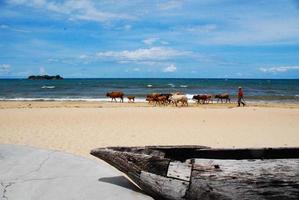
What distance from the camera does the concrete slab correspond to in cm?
413

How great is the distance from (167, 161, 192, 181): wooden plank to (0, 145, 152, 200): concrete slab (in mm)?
402

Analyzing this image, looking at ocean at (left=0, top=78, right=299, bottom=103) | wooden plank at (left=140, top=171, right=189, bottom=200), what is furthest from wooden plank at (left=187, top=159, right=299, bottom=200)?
ocean at (left=0, top=78, right=299, bottom=103)

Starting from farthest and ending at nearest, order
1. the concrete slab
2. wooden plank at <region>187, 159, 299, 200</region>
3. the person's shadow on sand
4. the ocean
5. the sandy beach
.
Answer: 1. the ocean
2. the sandy beach
3. the person's shadow on sand
4. the concrete slab
5. wooden plank at <region>187, 159, 299, 200</region>

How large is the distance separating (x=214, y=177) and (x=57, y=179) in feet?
6.53

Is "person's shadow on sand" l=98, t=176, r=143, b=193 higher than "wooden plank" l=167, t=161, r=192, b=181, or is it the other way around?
"wooden plank" l=167, t=161, r=192, b=181

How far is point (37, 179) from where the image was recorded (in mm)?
4609

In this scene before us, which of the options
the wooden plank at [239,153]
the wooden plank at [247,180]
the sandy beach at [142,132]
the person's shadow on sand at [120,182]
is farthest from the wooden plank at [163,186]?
the sandy beach at [142,132]

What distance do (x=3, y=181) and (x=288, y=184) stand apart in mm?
3356

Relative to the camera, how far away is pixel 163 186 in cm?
406

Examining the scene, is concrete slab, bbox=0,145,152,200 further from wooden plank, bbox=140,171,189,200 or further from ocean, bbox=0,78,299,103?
ocean, bbox=0,78,299,103

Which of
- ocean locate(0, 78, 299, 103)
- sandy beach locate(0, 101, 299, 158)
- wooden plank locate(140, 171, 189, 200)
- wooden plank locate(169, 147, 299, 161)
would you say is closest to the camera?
wooden plank locate(140, 171, 189, 200)

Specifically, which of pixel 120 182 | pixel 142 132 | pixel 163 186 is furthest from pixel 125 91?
pixel 163 186

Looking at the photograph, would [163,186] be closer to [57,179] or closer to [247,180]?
[247,180]

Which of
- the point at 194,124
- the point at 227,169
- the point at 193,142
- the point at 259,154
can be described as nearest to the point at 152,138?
the point at 193,142
